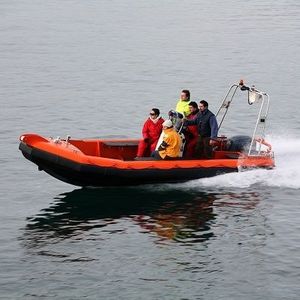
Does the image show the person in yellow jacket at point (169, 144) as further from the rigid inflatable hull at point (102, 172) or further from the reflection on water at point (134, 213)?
the reflection on water at point (134, 213)

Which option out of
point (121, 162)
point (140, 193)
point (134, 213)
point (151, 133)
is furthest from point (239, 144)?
point (134, 213)

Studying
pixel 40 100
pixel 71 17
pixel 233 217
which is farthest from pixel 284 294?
pixel 71 17

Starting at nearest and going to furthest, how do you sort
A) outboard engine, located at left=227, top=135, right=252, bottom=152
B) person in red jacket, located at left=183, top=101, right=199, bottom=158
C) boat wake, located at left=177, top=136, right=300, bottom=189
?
boat wake, located at left=177, top=136, right=300, bottom=189 → person in red jacket, located at left=183, top=101, right=199, bottom=158 → outboard engine, located at left=227, top=135, right=252, bottom=152

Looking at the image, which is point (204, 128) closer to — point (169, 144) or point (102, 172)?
point (169, 144)

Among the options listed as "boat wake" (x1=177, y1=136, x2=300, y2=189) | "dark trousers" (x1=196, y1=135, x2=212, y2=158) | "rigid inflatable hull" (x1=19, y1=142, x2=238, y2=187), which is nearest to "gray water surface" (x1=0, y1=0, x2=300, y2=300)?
"boat wake" (x1=177, y1=136, x2=300, y2=189)

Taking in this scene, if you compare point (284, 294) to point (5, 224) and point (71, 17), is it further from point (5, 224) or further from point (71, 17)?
point (71, 17)

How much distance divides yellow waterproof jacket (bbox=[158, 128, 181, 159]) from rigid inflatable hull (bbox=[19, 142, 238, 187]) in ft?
1.48

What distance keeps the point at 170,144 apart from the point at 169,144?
0.03 metres

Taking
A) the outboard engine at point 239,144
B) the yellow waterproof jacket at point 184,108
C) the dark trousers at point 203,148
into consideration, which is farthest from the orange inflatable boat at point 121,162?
the yellow waterproof jacket at point 184,108

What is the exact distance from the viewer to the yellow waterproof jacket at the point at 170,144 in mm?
26297

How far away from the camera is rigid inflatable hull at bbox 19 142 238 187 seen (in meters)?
25.8

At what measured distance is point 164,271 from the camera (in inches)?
846

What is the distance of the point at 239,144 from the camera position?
2781 centimetres

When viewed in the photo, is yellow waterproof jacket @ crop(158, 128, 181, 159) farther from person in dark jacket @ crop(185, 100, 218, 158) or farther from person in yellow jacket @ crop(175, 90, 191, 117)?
person in yellow jacket @ crop(175, 90, 191, 117)
